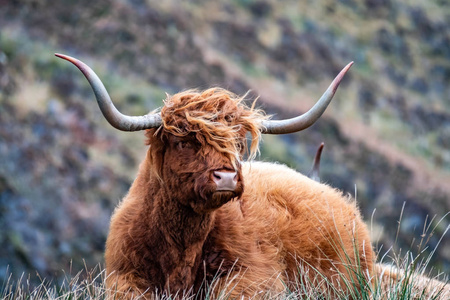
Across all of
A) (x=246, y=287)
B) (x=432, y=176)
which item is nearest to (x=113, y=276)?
(x=246, y=287)

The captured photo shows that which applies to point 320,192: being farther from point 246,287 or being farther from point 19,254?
point 19,254

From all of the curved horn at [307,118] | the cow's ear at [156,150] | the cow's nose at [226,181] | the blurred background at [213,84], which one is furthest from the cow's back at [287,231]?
the blurred background at [213,84]

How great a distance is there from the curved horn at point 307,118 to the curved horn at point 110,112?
0.89m

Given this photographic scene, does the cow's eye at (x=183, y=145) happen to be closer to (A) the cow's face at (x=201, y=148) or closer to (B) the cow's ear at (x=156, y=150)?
(A) the cow's face at (x=201, y=148)

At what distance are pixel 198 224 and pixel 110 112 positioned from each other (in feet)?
3.73

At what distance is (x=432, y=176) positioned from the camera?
24344 mm

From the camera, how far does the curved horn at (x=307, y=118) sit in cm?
468

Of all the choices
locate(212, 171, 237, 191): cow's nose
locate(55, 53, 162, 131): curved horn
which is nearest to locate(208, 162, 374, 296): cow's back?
locate(212, 171, 237, 191): cow's nose

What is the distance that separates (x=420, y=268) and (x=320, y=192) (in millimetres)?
1575

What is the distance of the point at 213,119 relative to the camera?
4.83 metres

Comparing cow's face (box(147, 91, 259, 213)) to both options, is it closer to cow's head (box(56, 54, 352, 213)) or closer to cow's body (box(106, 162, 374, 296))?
cow's head (box(56, 54, 352, 213))

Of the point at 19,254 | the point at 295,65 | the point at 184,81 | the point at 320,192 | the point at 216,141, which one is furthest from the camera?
the point at 295,65

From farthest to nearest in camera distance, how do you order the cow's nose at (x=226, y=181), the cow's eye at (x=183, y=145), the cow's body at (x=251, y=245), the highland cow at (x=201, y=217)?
the cow's body at (x=251, y=245), the cow's eye at (x=183, y=145), the highland cow at (x=201, y=217), the cow's nose at (x=226, y=181)

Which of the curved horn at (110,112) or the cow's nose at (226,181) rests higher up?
the curved horn at (110,112)
